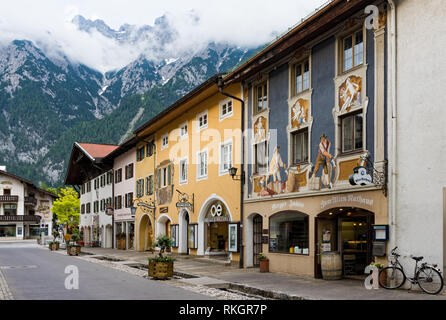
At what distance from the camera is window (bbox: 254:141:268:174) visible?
2233 centimetres

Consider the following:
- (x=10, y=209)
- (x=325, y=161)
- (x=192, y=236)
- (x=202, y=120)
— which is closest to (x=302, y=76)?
(x=325, y=161)

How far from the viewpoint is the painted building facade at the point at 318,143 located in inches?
632

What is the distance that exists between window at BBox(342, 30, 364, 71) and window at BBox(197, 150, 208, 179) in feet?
40.4

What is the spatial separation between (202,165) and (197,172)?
22.7 inches

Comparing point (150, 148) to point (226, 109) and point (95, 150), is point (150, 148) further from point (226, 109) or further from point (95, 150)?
point (95, 150)

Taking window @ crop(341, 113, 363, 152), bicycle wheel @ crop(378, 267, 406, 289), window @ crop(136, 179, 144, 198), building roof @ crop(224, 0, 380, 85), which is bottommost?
bicycle wheel @ crop(378, 267, 406, 289)

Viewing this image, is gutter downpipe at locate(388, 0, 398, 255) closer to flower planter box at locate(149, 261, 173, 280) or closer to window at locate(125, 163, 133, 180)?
flower planter box at locate(149, 261, 173, 280)

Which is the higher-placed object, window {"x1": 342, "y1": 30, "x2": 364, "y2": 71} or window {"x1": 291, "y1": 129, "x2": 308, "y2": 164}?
window {"x1": 342, "y1": 30, "x2": 364, "y2": 71}

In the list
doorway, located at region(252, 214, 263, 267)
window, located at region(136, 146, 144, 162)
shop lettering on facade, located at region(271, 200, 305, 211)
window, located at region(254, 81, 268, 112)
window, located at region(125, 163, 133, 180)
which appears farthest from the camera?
window, located at region(125, 163, 133, 180)

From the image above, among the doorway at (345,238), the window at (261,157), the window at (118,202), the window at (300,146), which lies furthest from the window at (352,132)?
the window at (118,202)

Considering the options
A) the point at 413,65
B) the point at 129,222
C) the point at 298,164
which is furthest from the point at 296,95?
the point at 129,222

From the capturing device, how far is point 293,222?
2033 cm

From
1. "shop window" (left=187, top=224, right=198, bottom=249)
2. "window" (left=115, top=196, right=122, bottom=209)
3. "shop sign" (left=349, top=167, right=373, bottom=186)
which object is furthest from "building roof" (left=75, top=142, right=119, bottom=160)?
"shop sign" (left=349, top=167, right=373, bottom=186)

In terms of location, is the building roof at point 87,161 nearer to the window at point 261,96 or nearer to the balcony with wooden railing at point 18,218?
the balcony with wooden railing at point 18,218
